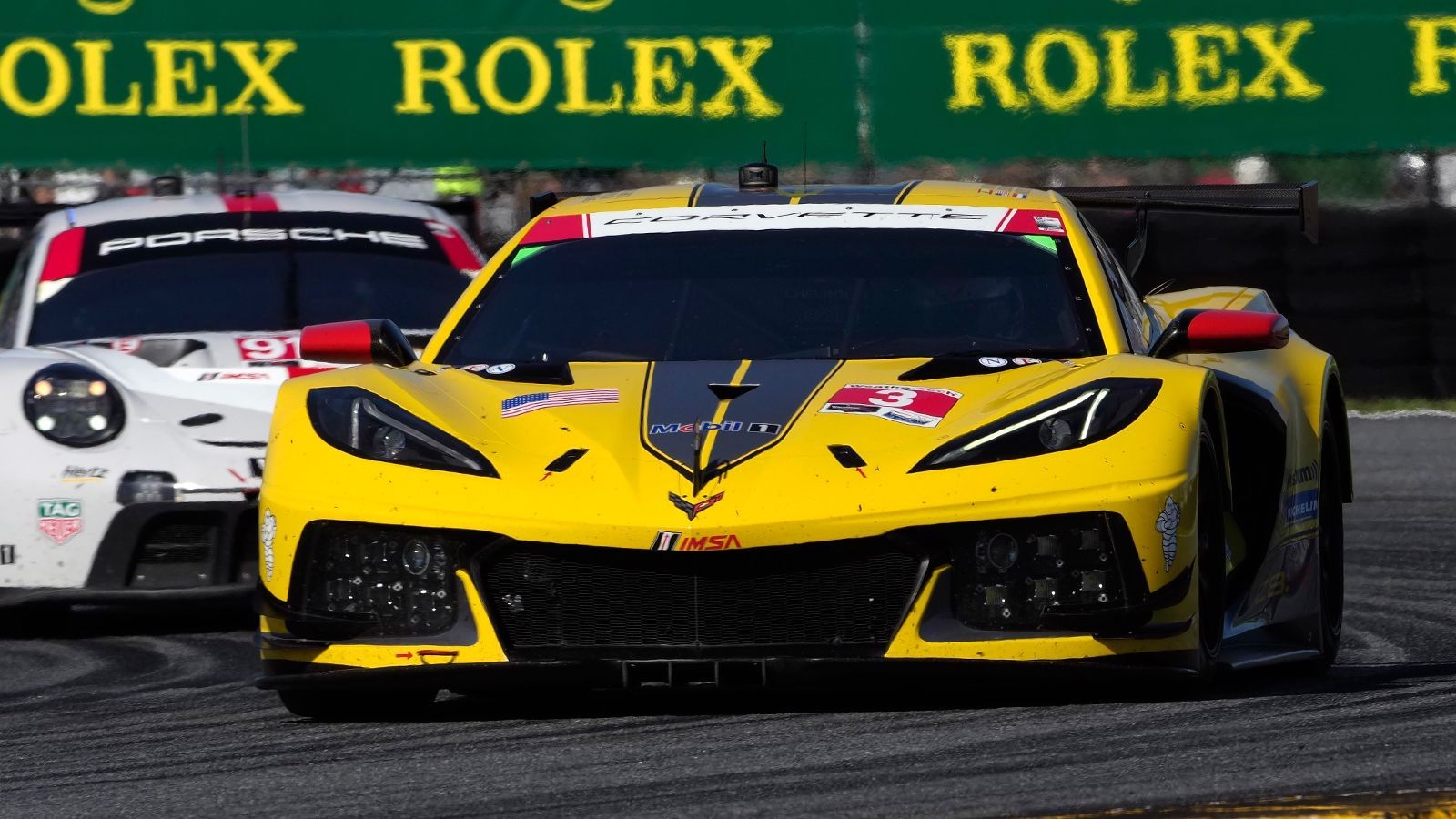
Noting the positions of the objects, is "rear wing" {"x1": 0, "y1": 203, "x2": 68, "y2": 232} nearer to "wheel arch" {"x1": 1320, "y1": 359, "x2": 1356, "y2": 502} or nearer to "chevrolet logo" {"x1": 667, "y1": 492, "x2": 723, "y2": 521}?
"wheel arch" {"x1": 1320, "y1": 359, "x2": 1356, "y2": 502}

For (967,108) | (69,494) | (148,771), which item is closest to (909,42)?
(967,108)

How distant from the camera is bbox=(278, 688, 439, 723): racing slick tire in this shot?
206 inches

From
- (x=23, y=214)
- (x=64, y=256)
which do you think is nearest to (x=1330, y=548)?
(x=64, y=256)

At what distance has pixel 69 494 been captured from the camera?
7.14 meters

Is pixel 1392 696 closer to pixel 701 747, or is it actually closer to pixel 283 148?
pixel 701 747

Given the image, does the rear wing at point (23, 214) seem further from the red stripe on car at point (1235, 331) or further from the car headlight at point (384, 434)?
the red stripe on car at point (1235, 331)

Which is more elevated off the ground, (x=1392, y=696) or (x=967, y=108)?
(x=967, y=108)

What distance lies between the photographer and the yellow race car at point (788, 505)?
15.8 feet

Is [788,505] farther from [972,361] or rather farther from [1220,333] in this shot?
[1220,333]

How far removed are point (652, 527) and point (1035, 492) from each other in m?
0.66

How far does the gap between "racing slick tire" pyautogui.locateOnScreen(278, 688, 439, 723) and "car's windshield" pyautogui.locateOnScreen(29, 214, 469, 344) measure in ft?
9.45

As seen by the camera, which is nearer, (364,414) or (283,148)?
(364,414)

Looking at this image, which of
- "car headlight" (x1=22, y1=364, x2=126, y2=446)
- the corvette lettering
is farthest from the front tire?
the corvette lettering

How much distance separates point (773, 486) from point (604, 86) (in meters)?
8.94
